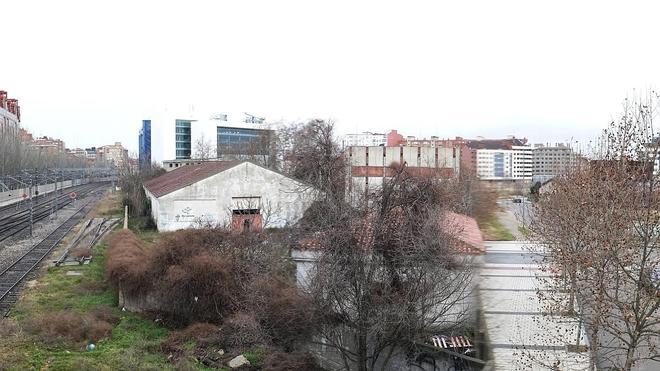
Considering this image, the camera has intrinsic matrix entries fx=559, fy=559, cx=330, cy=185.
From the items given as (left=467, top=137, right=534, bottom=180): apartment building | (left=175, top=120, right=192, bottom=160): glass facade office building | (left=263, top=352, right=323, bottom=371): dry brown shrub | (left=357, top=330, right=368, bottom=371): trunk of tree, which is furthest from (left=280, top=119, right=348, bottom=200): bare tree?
(left=467, top=137, right=534, bottom=180): apartment building

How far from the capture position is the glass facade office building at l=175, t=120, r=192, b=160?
8256cm

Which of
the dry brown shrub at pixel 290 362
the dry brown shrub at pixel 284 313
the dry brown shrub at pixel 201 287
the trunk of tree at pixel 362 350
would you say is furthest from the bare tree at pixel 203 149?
the trunk of tree at pixel 362 350

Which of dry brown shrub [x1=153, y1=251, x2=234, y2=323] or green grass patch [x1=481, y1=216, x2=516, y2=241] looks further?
green grass patch [x1=481, y1=216, x2=516, y2=241]

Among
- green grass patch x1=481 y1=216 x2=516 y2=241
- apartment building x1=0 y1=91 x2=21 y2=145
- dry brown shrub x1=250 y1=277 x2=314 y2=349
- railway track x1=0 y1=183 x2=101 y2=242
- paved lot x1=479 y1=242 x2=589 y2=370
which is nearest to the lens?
paved lot x1=479 y1=242 x2=589 y2=370

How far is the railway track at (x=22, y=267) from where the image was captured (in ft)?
47.2

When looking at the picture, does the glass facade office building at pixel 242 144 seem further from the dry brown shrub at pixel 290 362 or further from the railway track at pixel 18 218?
the dry brown shrub at pixel 290 362

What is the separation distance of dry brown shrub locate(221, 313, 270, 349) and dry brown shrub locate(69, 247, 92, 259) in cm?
1004

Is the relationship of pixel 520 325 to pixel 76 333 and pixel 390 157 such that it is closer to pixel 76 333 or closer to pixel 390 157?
pixel 76 333

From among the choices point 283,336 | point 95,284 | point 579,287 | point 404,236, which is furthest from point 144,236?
point 579,287

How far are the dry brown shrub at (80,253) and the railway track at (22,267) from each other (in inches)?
36.6

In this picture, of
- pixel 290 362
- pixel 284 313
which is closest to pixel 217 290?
pixel 284 313

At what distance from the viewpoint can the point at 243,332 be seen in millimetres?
11500

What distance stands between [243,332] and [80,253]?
11.4 m

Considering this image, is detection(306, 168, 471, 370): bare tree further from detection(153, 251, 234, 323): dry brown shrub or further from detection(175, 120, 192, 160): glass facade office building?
detection(175, 120, 192, 160): glass facade office building
